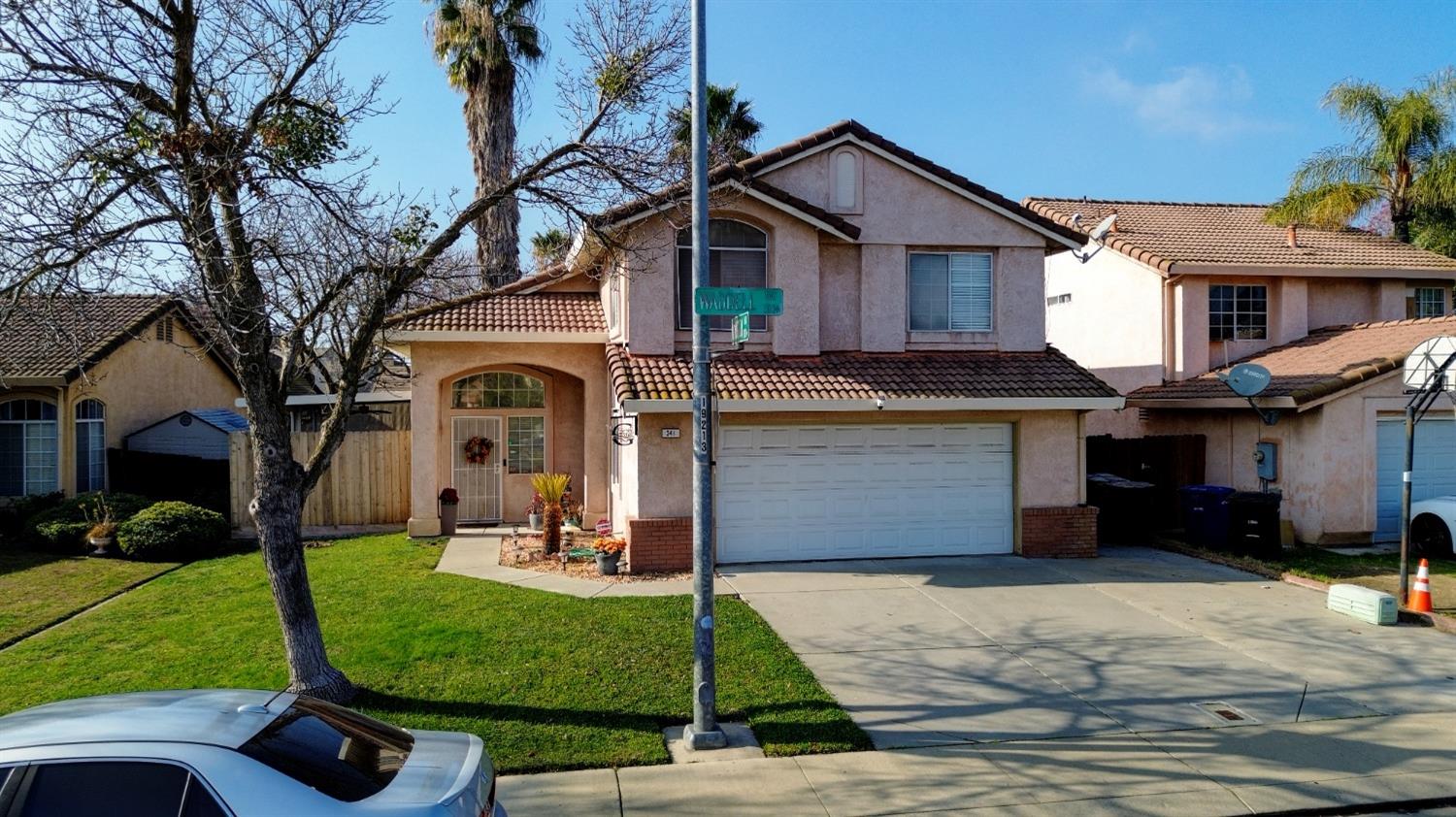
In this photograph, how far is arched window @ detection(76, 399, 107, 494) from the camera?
18922 millimetres

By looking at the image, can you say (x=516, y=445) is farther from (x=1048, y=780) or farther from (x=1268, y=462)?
(x=1268, y=462)

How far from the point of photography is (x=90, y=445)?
19.3 m

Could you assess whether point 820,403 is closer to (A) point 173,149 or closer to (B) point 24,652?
(A) point 173,149

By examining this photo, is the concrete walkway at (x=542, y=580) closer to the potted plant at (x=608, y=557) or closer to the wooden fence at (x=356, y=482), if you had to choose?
the potted plant at (x=608, y=557)

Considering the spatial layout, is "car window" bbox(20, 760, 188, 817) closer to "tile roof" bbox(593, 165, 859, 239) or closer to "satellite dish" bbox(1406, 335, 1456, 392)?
"tile roof" bbox(593, 165, 859, 239)

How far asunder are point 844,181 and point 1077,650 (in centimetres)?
797

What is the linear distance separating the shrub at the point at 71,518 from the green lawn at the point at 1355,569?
1820cm

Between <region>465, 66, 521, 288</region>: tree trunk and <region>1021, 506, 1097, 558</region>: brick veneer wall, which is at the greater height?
<region>465, 66, 521, 288</region>: tree trunk

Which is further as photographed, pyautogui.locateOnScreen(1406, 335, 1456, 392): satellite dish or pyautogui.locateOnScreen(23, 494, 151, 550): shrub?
pyautogui.locateOnScreen(23, 494, 151, 550): shrub

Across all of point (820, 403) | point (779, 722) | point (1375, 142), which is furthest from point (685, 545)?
point (1375, 142)

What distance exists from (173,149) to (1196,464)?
16.4 meters

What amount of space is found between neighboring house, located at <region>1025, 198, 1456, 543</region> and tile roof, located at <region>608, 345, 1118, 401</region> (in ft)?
13.2

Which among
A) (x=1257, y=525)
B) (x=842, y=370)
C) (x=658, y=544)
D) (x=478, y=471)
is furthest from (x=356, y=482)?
(x=1257, y=525)

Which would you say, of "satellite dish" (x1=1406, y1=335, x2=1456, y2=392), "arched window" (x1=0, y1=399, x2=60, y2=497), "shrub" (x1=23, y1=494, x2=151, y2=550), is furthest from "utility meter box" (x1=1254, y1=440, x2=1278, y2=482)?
"arched window" (x1=0, y1=399, x2=60, y2=497)
